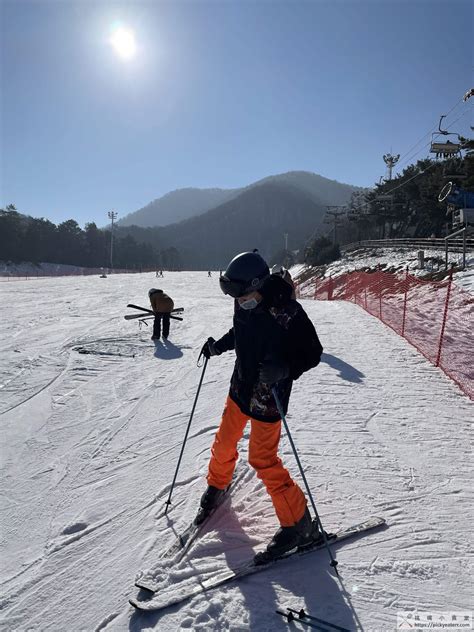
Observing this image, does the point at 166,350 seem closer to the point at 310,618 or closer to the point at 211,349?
the point at 211,349

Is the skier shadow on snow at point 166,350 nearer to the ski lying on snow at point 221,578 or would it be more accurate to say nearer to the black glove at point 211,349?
the black glove at point 211,349

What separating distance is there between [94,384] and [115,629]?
451 cm

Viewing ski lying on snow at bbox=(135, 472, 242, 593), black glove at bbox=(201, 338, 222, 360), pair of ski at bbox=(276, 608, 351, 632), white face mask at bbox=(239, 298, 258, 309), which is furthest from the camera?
black glove at bbox=(201, 338, 222, 360)

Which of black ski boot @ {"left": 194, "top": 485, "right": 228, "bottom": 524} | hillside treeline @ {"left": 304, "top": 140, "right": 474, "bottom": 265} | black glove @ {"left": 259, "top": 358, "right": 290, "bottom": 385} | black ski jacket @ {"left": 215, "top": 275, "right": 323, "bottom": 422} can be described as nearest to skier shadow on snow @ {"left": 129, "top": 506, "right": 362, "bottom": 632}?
black ski boot @ {"left": 194, "top": 485, "right": 228, "bottom": 524}

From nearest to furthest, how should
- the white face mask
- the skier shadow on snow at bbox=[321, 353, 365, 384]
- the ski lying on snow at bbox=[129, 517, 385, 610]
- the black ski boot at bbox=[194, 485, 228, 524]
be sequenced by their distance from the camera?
1. the ski lying on snow at bbox=[129, 517, 385, 610]
2. the white face mask
3. the black ski boot at bbox=[194, 485, 228, 524]
4. the skier shadow on snow at bbox=[321, 353, 365, 384]

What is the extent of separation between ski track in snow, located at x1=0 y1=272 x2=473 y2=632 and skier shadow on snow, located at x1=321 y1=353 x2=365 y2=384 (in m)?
0.03

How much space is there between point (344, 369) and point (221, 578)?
490 centimetres

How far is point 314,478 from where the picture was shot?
3.65 metres

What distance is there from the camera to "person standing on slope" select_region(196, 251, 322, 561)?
257 cm

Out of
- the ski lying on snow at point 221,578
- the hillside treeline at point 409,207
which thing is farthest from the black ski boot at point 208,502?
the hillside treeline at point 409,207

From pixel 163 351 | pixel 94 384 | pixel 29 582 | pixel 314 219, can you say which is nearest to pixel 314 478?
pixel 29 582

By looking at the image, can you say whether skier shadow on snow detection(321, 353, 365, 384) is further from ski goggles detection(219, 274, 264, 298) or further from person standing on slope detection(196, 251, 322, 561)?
ski goggles detection(219, 274, 264, 298)

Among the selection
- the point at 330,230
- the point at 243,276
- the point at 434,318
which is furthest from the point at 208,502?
the point at 330,230

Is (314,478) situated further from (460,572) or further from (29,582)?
(29,582)
